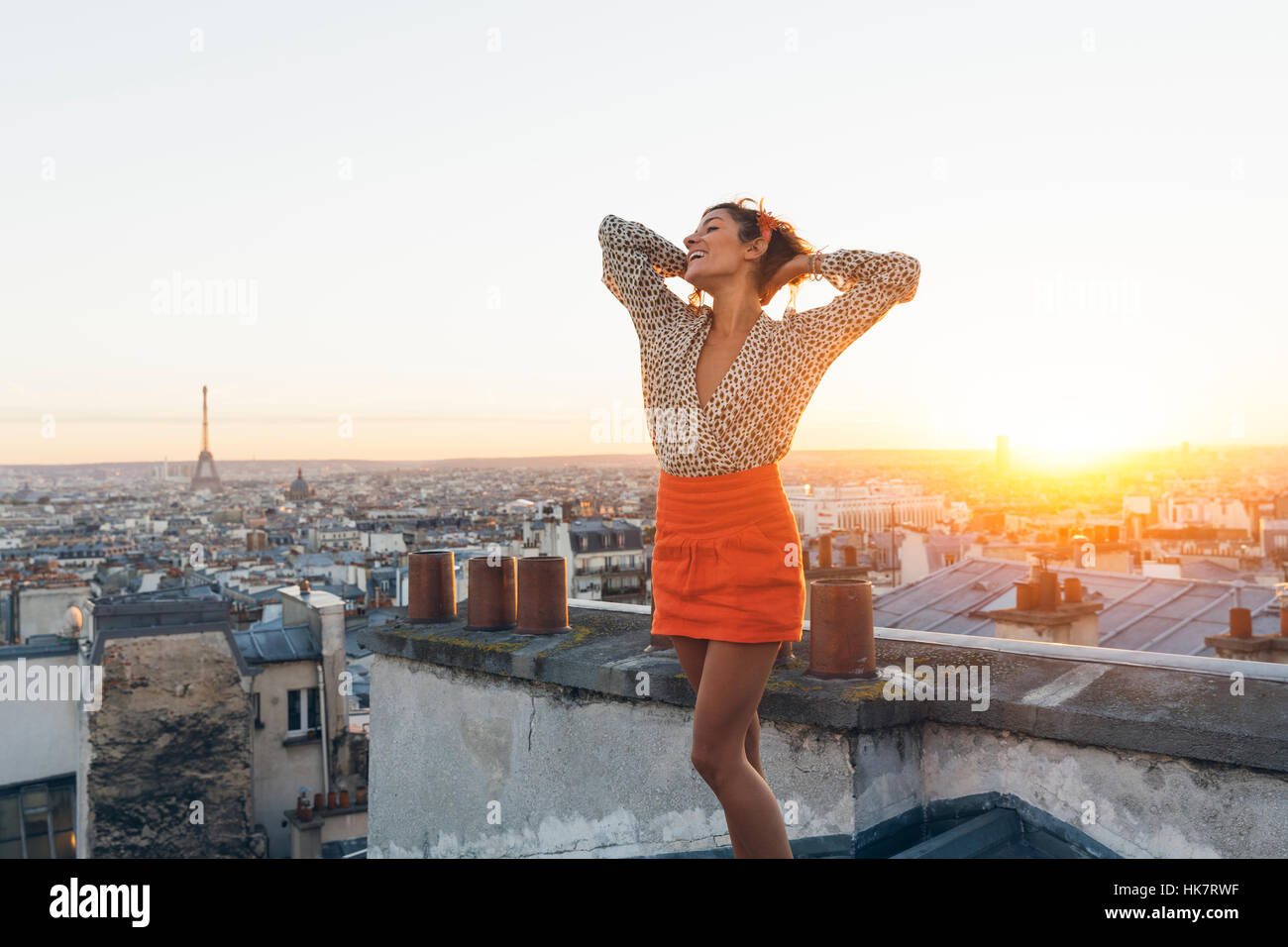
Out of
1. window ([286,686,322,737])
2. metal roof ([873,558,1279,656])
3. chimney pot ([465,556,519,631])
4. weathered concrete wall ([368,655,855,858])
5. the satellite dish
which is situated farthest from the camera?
the satellite dish

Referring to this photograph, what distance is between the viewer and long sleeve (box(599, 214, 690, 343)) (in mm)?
2730

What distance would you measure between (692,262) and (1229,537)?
4621 centimetres

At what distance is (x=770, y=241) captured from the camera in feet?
8.71

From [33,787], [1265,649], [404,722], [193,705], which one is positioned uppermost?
[404,722]

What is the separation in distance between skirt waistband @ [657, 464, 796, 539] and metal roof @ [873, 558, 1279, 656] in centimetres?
803

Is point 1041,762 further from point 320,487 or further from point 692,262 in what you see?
point 320,487

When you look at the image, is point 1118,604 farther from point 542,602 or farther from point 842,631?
point 842,631

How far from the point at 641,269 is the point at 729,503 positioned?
680 millimetres

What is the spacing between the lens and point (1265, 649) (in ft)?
32.6

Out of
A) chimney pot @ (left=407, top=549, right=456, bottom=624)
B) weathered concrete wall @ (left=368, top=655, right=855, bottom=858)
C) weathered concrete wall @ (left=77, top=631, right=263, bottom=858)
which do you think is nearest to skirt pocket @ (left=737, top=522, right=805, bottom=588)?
weathered concrete wall @ (left=368, top=655, right=855, bottom=858)

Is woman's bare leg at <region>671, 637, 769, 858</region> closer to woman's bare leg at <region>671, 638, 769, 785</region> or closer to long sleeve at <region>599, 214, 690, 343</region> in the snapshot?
woman's bare leg at <region>671, 638, 769, 785</region>

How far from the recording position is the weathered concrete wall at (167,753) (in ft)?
45.5

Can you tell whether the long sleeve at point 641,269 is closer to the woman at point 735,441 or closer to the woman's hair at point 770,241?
the woman at point 735,441

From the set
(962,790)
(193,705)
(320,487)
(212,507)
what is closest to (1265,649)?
(962,790)
